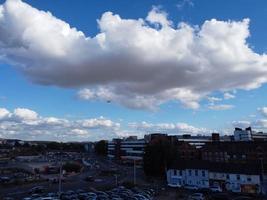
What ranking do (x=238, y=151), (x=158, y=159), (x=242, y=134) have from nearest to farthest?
(x=158, y=159), (x=238, y=151), (x=242, y=134)

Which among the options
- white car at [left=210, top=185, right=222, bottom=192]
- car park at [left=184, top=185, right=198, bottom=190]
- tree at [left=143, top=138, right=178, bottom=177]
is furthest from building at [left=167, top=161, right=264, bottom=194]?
tree at [left=143, top=138, right=178, bottom=177]

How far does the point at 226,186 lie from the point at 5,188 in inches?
2072

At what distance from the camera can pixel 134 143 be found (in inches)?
7525

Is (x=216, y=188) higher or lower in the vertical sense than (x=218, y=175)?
lower

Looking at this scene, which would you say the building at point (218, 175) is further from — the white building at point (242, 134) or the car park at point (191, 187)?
the white building at point (242, 134)

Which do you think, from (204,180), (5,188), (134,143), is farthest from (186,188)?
(134,143)

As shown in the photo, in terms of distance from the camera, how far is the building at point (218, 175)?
2982 inches

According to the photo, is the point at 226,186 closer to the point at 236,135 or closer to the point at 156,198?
the point at 156,198

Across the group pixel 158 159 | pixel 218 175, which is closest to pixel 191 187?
pixel 218 175

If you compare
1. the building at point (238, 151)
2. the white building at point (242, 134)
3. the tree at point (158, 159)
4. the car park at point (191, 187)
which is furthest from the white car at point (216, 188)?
the white building at point (242, 134)

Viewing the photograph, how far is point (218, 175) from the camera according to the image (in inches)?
3243

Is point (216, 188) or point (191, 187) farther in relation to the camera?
point (191, 187)

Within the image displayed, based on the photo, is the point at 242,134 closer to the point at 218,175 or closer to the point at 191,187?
the point at 218,175

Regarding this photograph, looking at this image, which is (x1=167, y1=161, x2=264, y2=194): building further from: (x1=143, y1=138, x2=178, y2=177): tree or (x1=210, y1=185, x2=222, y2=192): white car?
(x1=143, y1=138, x2=178, y2=177): tree
